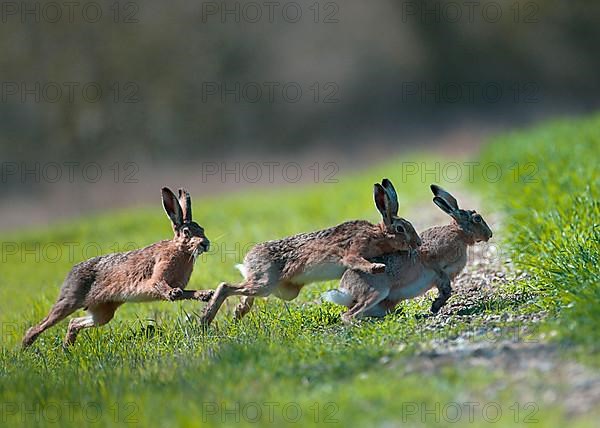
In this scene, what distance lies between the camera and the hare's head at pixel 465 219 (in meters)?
8.73

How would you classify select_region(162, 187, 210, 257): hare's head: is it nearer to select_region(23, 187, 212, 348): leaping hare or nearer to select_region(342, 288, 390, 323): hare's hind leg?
select_region(23, 187, 212, 348): leaping hare

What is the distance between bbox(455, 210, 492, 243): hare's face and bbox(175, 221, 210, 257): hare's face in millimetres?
2151

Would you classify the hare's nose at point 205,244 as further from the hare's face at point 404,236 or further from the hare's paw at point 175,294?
the hare's face at point 404,236

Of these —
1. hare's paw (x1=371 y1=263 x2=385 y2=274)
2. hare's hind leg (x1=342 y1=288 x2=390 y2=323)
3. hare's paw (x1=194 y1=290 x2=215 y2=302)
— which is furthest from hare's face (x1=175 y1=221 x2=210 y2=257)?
hare's paw (x1=371 y1=263 x2=385 y2=274)

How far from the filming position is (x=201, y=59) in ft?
113

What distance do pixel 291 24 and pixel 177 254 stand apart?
28.4 m

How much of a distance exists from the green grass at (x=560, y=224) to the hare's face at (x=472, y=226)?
0.52m

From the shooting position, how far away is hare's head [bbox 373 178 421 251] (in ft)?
27.3

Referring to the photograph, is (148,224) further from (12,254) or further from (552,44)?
(552,44)

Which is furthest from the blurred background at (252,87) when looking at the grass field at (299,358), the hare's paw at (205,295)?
the hare's paw at (205,295)

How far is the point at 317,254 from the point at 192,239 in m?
1.24

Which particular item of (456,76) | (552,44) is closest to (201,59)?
(456,76)

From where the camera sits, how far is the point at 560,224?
33.8 feet

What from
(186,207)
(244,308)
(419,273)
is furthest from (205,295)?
(419,273)
